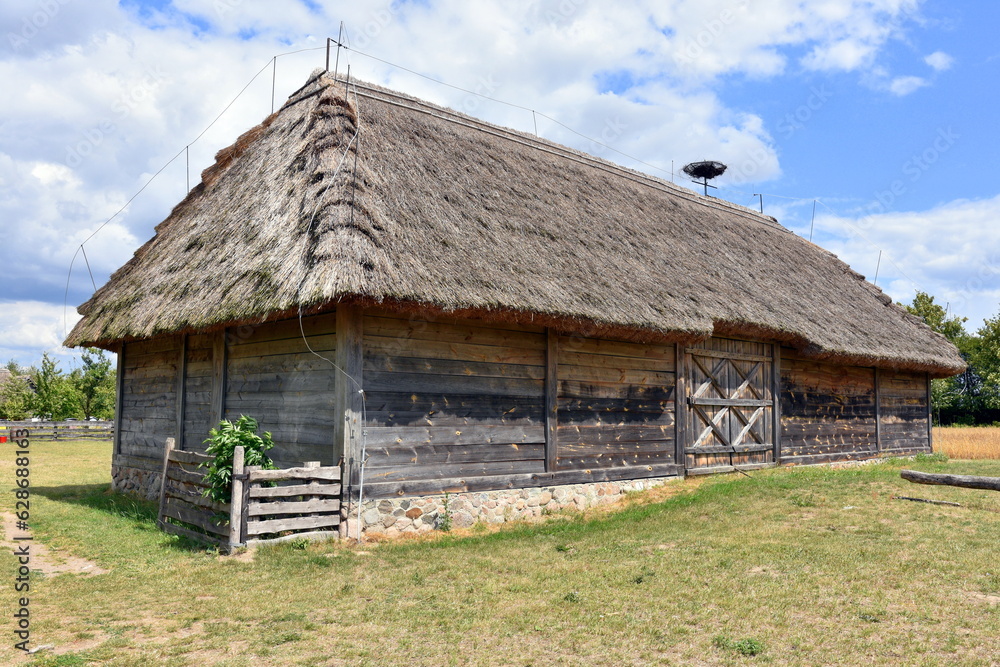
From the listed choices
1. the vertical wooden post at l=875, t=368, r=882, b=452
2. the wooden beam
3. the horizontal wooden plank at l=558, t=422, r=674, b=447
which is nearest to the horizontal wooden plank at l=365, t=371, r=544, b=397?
the horizontal wooden plank at l=558, t=422, r=674, b=447

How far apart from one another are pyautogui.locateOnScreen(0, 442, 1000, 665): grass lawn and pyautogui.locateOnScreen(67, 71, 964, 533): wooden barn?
1.21 m

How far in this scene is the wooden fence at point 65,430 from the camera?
2869 cm

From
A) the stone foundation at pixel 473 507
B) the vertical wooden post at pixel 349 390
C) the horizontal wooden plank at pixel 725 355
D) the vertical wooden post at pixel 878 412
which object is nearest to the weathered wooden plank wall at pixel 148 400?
the vertical wooden post at pixel 349 390

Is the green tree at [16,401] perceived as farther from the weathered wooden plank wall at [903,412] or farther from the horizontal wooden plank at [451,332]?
the weathered wooden plank wall at [903,412]

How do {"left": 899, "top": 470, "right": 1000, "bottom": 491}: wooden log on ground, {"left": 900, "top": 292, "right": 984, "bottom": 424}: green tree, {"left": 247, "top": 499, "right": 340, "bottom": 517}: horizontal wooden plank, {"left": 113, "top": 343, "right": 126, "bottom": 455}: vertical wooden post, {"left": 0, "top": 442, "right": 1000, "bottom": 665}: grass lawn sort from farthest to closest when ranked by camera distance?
{"left": 900, "top": 292, "right": 984, "bottom": 424}: green tree
{"left": 113, "top": 343, "right": 126, "bottom": 455}: vertical wooden post
{"left": 247, "top": 499, "right": 340, "bottom": 517}: horizontal wooden plank
{"left": 899, "top": 470, "right": 1000, "bottom": 491}: wooden log on ground
{"left": 0, "top": 442, "right": 1000, "bottom": 665}: grass lawn

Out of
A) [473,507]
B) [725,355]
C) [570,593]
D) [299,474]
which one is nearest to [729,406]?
[725,355]

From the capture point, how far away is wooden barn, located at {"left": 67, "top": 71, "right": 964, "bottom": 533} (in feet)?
29.0

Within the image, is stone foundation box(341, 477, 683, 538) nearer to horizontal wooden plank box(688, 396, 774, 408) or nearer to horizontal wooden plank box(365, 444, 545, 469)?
horizontal wooden plank box(365, 444, 545, 469)

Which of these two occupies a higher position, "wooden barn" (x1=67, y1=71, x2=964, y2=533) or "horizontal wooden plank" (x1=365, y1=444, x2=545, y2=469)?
"wooden barn" (x1=67, y1=71, x2=964, y2=533)

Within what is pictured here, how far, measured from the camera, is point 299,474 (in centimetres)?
812

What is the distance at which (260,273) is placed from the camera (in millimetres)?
9016

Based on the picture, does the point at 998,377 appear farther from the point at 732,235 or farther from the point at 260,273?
the point at 260,273

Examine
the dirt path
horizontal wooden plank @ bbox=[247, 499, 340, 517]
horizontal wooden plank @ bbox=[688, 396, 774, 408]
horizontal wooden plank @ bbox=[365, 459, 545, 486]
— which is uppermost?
horizontal wooden plank @ bbox=[688, 396, 774, 408]

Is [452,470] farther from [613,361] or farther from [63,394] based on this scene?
[63,394]
